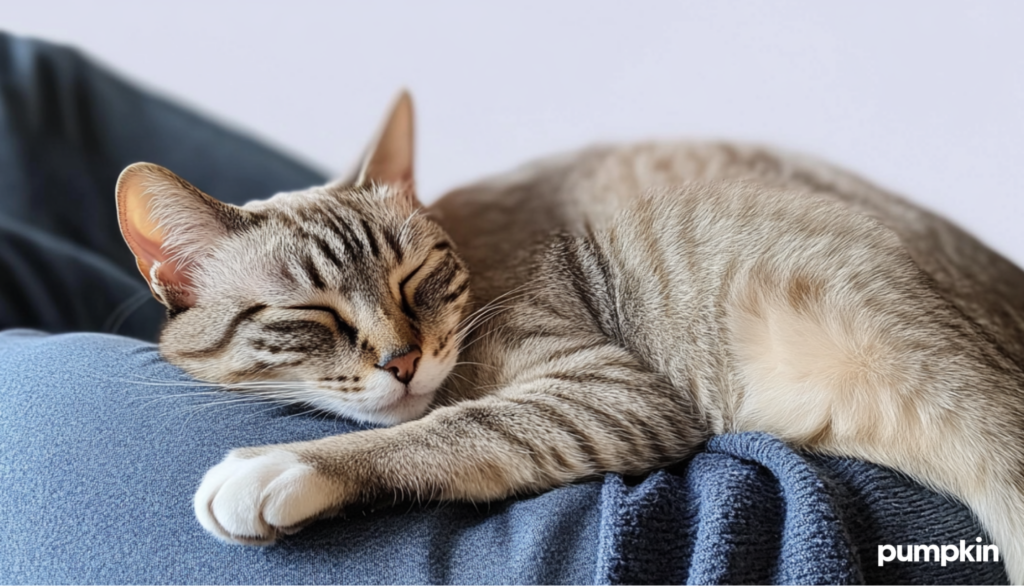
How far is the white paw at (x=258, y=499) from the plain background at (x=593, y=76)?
1403mm

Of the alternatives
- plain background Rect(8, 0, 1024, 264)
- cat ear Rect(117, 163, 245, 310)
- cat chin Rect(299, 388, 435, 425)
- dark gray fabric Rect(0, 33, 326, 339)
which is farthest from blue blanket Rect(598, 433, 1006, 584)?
dark gray fabric Rect(0, 33, 326, 339)

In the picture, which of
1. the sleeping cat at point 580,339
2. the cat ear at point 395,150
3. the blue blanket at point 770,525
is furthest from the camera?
the cat ear at point 395,150

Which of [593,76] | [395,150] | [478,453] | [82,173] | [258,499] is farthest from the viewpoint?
[593,76]

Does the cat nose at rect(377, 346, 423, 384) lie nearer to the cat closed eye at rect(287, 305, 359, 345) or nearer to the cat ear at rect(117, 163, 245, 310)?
the cat closed eye at rect(287, 305, 359, 345)

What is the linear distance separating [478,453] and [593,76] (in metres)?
1.49

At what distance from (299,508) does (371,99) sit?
66.4 inches

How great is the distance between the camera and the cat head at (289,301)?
92cm

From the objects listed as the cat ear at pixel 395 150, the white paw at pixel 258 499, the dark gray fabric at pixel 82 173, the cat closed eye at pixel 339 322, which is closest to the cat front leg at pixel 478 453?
the white paw at pixel 258 499

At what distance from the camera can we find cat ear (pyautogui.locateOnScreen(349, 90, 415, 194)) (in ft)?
3.97

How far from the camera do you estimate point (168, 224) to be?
94cm

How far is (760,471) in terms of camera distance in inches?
32.7

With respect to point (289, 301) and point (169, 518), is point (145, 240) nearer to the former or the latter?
point (289, 301)

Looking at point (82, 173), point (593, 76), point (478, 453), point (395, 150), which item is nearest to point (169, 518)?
point (478, 453)

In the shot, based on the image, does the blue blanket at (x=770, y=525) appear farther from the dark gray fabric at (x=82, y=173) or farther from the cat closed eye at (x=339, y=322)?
the dark gray fabric at (x=82, y=173)
